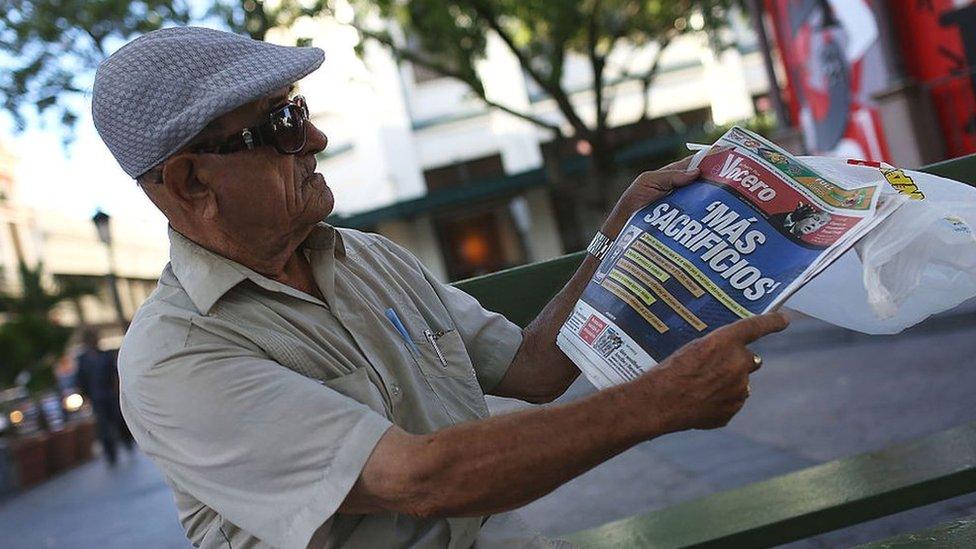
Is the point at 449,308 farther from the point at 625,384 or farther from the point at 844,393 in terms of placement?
the point at 844,393

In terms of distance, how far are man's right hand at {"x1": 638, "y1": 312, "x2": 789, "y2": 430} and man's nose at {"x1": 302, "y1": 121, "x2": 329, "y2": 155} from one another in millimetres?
784

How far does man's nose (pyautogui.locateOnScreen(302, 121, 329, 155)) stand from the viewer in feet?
6.54

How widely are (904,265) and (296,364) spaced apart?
0.99m

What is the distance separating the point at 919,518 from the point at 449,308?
8.71 ft

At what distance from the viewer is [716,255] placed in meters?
1.73

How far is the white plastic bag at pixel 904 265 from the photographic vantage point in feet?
5.51

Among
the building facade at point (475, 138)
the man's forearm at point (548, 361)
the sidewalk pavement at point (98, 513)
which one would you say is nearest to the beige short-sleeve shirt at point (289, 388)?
the man's forearm at point (548, 361)

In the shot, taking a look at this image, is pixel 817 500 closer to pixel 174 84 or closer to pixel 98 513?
pixel 174 84

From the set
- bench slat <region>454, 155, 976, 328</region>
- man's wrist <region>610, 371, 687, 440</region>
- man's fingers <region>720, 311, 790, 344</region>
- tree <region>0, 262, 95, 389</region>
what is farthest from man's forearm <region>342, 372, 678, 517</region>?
tree <region>0, 262, 95, 389</region>

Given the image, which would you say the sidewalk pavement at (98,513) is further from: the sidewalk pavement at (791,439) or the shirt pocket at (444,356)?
the shirt pocket at (444,356)

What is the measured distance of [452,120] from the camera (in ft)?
89.9

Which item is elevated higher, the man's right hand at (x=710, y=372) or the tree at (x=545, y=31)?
the tree at (x=545, y=31)

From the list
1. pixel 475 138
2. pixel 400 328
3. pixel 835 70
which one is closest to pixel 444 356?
pixel 400 328

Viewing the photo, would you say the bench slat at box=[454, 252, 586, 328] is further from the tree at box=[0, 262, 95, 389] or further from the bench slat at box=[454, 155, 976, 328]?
the tree at box=[0, 262, 95, 389]
